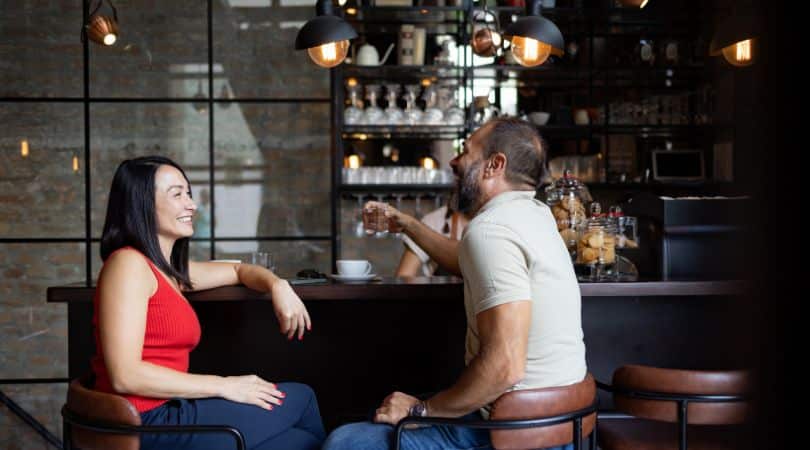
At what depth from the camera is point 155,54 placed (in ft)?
16.3

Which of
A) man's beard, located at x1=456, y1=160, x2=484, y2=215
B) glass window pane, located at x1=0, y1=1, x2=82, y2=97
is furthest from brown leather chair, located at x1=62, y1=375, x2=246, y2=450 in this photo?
glass window pane, located at x1=0, y1=1, x2=82, y2=97

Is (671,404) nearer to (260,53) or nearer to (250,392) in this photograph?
(250,392)

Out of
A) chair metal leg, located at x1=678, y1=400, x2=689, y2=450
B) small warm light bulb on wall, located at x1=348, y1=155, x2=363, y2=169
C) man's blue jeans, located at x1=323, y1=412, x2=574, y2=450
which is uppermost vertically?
small warm light bulb on wall, located at x1=348, y1=155, x2=363, y2=169

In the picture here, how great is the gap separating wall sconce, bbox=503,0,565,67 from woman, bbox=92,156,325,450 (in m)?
1.36

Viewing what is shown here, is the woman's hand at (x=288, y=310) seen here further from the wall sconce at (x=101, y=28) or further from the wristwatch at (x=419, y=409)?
the wall sconce at (x=101, y=28)

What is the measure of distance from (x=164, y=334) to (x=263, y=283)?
424 mm

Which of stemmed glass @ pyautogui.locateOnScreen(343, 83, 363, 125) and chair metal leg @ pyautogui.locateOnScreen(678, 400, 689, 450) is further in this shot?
stemmed glass @ pyautogui.locateOnScreen(343, 83, 363, 125)

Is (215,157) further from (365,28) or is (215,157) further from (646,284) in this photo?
(646,284)

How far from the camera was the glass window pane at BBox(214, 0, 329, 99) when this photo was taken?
496 centimetres

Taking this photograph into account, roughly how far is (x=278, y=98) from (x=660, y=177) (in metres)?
2.51

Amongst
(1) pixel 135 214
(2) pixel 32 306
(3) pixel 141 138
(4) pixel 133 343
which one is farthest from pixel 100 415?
(2) pixel 32 306

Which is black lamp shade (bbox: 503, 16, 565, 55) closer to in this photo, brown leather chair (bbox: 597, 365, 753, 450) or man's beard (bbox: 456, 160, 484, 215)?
man's beard (bbox: 456, 160, 484, 215)

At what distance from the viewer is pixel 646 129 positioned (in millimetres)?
4977

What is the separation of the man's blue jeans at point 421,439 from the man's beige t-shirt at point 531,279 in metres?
0.15
